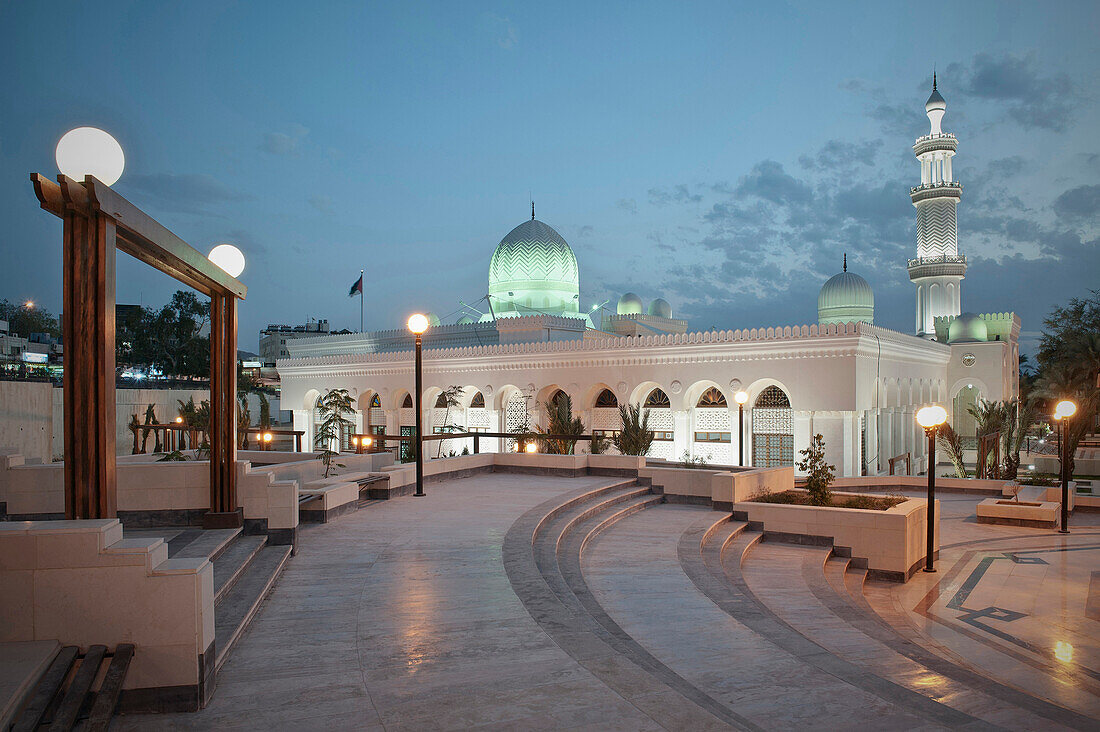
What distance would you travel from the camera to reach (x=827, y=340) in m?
20.6

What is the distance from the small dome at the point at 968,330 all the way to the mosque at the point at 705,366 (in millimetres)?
66

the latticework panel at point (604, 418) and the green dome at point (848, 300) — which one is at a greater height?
the green dome at point (848, 300)

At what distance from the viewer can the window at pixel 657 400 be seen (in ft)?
79.8

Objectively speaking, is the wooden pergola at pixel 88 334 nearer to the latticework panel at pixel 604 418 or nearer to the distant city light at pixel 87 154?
the distant city light at pixel 87 154

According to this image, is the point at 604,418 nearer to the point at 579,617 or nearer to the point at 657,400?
the point at 657,400

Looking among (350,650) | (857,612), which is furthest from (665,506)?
(350,650)

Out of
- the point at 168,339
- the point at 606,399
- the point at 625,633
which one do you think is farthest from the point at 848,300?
the point at 168,339

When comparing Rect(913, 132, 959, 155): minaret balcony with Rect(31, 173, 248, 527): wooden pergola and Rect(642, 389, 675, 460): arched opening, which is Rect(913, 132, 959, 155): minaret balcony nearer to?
Rect(642, 389, 675, 460): arched opening

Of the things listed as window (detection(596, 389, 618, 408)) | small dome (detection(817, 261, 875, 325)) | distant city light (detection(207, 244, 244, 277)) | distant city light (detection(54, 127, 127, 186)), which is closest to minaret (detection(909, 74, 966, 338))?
small dome (detection(817, 261, 875, 325))

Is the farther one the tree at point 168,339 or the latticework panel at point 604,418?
the tree at point 168,339

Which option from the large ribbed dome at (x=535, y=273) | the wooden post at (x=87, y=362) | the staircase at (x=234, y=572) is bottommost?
the staircase at (x=234, y=572)

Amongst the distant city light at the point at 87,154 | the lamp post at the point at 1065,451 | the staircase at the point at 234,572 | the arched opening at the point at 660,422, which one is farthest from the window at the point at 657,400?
the distant city light at the point at 87,154

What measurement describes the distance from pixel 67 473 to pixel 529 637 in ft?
8.72

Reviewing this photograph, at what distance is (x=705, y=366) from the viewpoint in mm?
22734
